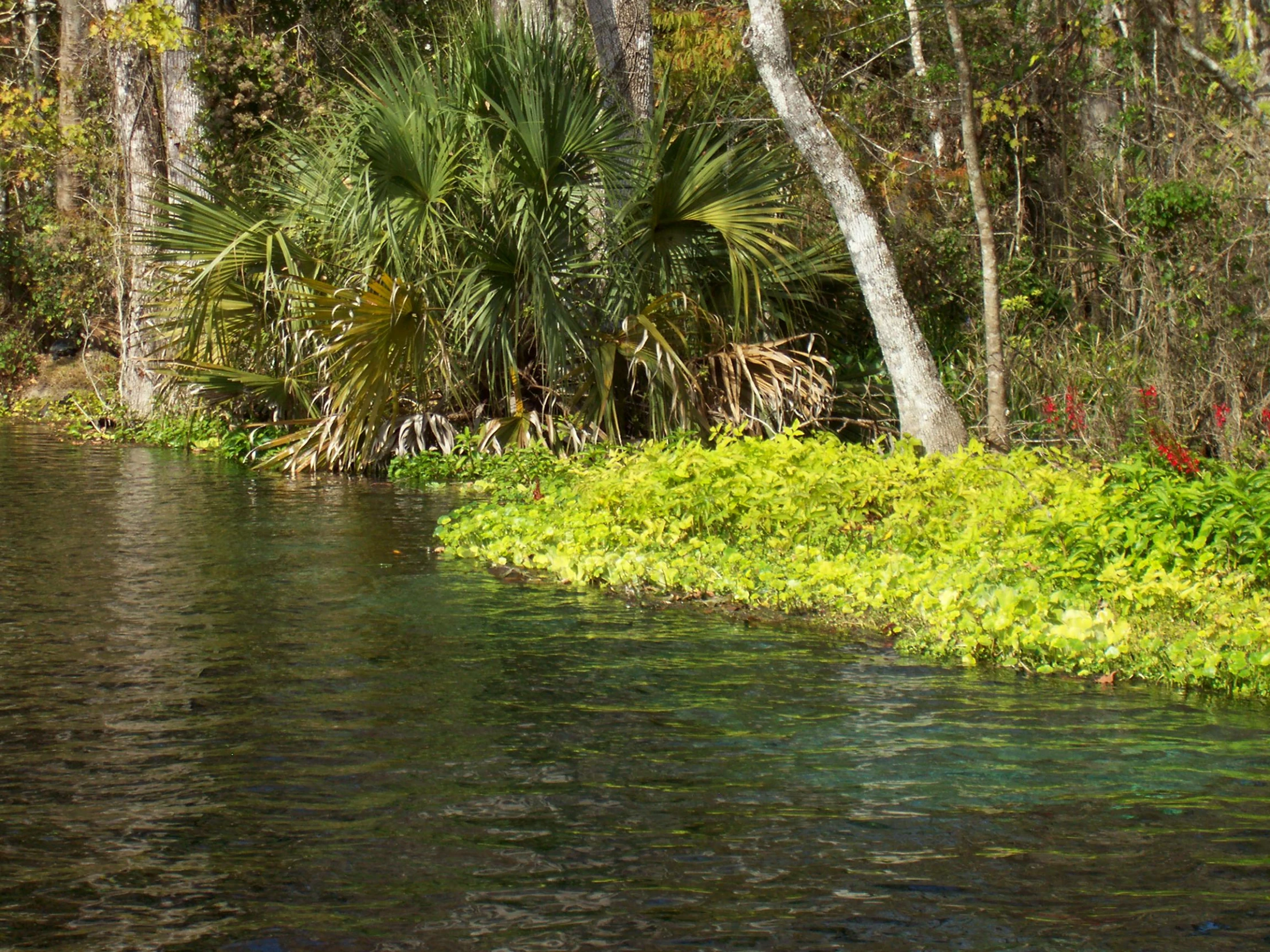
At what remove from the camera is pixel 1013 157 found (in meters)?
15.4

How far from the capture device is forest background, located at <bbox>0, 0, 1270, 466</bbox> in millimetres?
11914

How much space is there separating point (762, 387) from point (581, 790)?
8.50 metres

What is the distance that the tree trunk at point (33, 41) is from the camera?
23.8 metres

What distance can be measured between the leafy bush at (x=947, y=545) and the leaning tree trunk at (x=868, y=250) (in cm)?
157

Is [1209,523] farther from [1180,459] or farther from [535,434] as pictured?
[535,434]

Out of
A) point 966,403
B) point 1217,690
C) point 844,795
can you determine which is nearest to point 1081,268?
point 966,403

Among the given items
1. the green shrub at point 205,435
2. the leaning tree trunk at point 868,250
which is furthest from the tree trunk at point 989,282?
the green shrub at point 205,435

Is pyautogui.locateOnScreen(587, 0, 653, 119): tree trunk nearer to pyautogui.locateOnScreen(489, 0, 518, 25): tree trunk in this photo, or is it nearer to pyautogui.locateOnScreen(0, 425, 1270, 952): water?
pyautogui.locateOnScreen(489, 0, 518, 25): tree trunk

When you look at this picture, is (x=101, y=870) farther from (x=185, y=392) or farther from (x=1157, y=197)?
(x=185, y=392)

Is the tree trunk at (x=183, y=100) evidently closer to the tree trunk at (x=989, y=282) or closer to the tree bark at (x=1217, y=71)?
the tree trunk at (x=989, y=282)

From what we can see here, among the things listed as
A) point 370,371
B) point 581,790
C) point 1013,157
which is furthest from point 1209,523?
point 1013,157

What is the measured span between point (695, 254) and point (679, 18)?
273 inches

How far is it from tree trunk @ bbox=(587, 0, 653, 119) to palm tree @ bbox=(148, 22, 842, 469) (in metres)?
0.25

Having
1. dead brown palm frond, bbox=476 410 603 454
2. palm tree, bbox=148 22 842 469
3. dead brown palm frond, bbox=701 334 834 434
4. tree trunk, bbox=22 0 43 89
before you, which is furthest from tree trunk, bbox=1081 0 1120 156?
tree trunk, bbox=22 0 43 89
